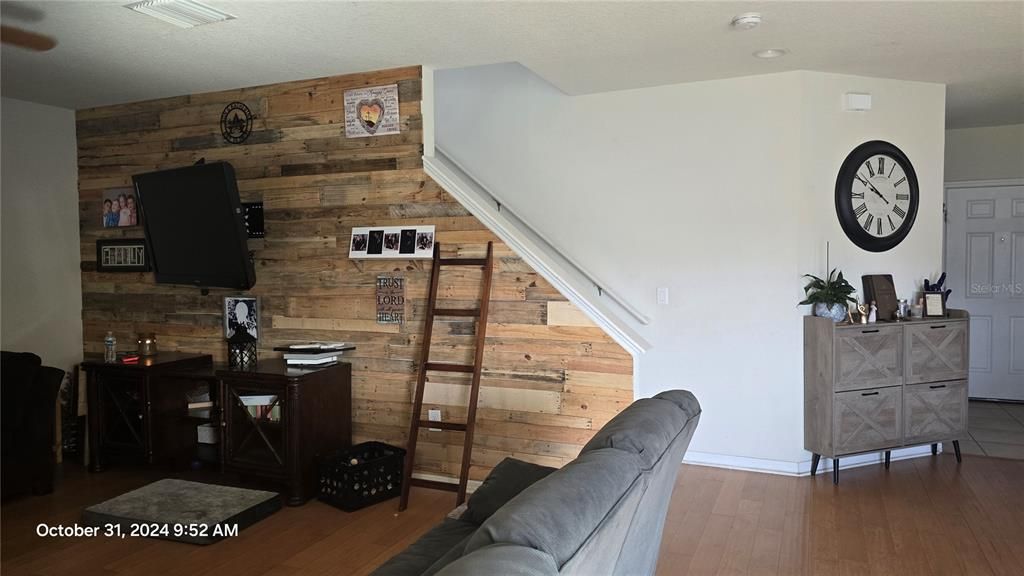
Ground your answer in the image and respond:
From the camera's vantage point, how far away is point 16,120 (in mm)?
4684

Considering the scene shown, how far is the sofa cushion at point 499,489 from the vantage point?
2.46 metres

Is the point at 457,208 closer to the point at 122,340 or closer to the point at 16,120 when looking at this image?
the point at 122,340

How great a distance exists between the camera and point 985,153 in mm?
6070

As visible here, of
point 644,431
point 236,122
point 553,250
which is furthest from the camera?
point 553,250

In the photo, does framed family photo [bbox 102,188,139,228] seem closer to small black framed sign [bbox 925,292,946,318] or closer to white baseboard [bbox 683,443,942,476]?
white baseboard [bbox 683,443,942,476]

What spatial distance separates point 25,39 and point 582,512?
11.9 ft

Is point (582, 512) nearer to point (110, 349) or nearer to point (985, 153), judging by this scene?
point (110, 349)

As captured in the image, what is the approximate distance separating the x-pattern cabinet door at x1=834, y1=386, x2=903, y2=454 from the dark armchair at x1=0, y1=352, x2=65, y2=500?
463cm

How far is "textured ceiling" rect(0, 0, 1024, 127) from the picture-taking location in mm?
3027

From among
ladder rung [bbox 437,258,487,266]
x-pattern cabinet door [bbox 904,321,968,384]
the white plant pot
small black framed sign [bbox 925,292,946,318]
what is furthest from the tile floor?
ladder rung [bbox 437,258,487,266]

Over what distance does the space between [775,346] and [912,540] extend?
1.37m

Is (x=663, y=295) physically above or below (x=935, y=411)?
above

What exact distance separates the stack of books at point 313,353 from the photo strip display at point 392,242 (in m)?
0.56

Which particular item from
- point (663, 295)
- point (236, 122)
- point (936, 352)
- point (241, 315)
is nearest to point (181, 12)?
point (236, 122)
